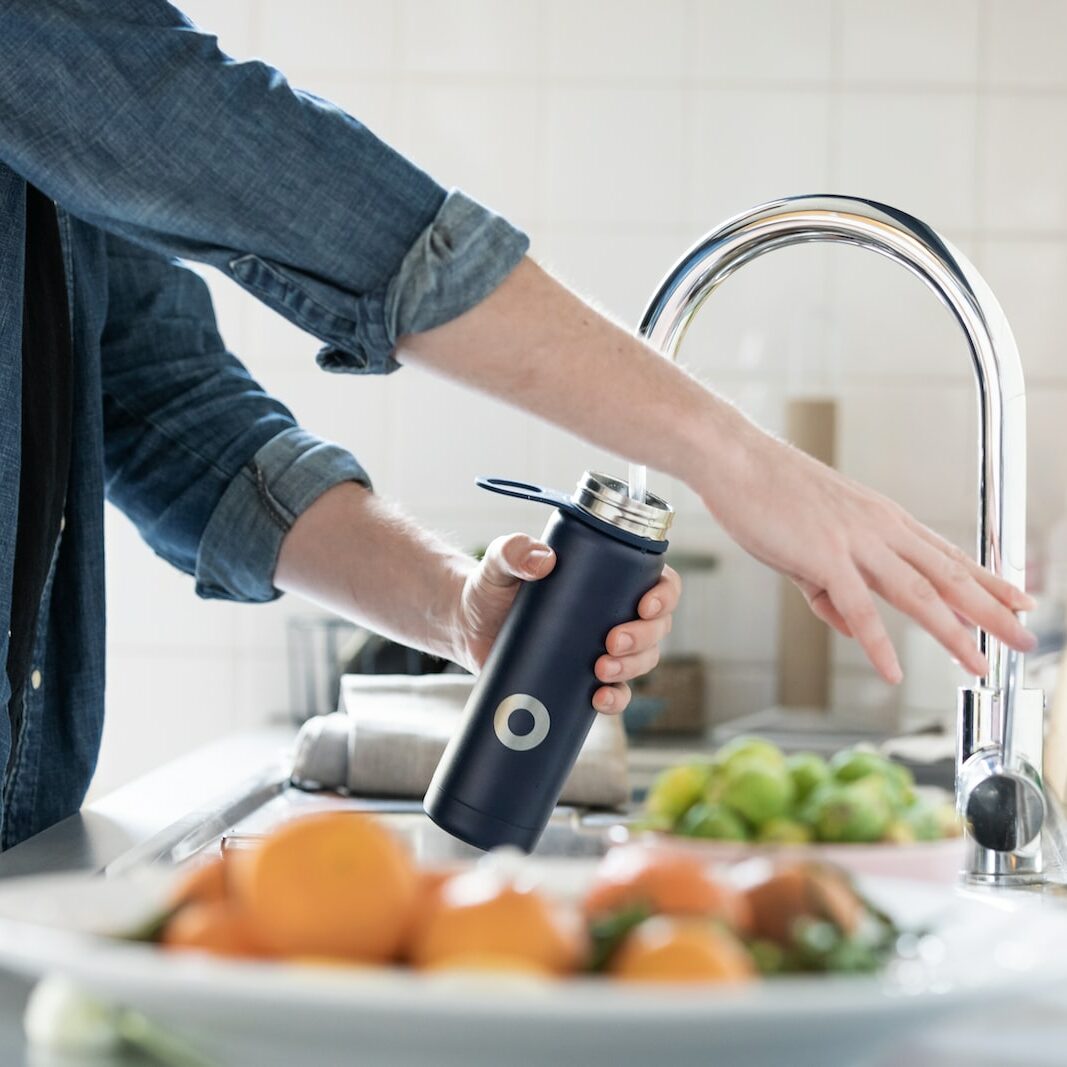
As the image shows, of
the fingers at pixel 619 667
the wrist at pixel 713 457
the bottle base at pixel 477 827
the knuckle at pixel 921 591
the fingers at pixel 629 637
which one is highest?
the wrist at pixel 713 457

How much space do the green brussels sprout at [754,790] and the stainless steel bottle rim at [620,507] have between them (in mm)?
150

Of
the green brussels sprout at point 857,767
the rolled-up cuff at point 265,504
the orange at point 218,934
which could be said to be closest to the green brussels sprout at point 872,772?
the green brussels sprout at point 857,767

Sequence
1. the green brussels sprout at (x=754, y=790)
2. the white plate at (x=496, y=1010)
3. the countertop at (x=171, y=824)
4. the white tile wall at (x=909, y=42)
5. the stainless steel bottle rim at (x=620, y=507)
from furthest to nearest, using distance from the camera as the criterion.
A: 1. the white tile wall at (x=909, y=42)
2. the stainless steel bottle rim at (x=620, y=507)
3. the green brussels sprout at (x=754, y=790)
4. the countertop at (x=171, y=824)
5. the white plate at (x=496, y=1010)

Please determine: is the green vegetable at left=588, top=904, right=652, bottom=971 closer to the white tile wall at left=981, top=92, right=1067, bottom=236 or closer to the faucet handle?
the faucet handle

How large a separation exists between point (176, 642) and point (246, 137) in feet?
4.63

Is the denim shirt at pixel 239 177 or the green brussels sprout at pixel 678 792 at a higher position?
the denim shirt at pixel 239 177

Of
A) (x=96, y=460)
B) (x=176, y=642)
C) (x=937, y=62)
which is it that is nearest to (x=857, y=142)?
(x=937, y=62)

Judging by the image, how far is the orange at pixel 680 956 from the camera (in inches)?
13.7

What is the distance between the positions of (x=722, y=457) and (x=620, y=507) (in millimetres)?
119

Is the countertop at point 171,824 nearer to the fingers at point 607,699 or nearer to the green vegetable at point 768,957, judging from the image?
the green vegetable at point 768,957

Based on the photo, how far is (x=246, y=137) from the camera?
636 mm

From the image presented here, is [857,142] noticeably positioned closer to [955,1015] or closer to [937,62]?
[937,62]

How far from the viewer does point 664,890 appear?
0.39 metres

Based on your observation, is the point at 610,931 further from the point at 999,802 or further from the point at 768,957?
the point at 999,802
